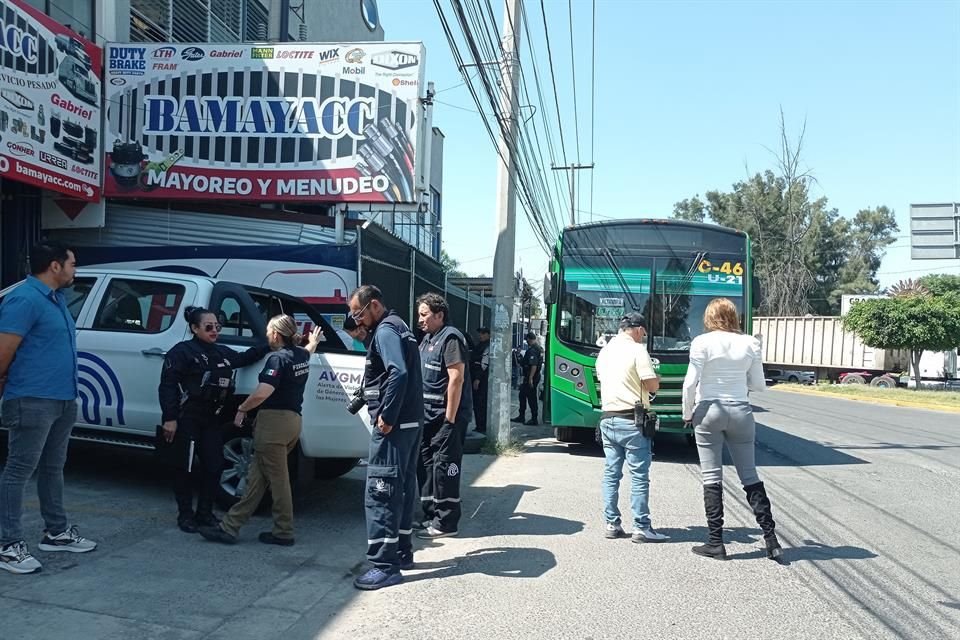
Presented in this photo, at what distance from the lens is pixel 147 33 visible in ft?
46.6

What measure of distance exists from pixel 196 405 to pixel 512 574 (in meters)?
2.56

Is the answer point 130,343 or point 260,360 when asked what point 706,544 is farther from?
point 130,343

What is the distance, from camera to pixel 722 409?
18.2 feet

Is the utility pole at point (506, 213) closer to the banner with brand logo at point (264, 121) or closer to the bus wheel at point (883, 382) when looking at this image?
the banner with brand logo at point (264, 121)

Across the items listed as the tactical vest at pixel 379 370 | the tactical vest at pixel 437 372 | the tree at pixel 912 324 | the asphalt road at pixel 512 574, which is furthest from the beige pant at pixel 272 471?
the tree at pixel 912 324

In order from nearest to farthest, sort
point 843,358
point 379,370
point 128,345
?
1. point 379,370
2. point 128,345
3. point 843,358

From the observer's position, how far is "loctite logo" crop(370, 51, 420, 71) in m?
12.7

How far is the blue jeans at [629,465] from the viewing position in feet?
19.8

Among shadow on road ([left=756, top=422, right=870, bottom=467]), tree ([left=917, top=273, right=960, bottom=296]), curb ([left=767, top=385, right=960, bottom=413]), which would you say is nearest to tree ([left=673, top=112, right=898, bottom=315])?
tree ([left=917, top=273, right=960, bottom=296])

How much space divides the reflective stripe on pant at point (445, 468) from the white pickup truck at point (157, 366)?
54cm

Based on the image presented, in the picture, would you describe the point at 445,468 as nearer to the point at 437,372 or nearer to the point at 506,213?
the point at 437,372

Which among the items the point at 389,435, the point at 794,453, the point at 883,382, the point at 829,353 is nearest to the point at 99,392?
the point at 389,435

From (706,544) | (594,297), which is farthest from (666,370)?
(706,544)

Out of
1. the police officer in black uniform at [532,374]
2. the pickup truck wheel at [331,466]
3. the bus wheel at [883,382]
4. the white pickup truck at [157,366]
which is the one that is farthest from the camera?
the bus wheel at [883,382]
